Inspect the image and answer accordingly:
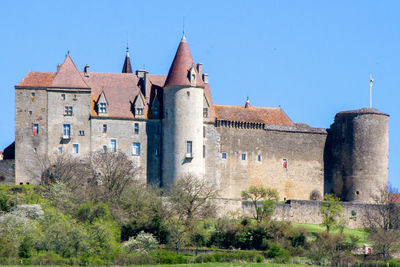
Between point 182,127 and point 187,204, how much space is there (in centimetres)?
887

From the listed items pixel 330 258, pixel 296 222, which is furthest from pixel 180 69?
pixel 330 258

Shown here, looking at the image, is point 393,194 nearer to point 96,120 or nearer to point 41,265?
point 96,120

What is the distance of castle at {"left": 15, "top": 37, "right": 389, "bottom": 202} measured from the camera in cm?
8662

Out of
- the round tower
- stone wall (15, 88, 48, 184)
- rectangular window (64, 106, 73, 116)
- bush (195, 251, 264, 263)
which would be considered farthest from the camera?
Result: the round tower

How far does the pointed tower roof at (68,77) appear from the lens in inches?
3440

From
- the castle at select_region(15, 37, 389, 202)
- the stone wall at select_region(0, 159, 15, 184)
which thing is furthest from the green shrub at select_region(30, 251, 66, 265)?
the stone wall at select_region(0, 159, 15, 184)

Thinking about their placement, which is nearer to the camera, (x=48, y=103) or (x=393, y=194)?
(x=48, y=103)

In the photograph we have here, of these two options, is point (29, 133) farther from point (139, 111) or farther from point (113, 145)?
point (139, 111)

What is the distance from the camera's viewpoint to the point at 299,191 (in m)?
95.4

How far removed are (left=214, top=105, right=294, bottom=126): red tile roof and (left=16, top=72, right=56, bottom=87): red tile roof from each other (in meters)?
14.6

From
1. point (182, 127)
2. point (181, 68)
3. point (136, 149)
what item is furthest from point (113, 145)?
point (181, 68)

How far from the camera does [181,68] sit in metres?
88.8

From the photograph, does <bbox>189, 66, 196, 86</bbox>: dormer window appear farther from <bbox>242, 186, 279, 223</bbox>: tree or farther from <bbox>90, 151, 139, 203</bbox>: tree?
<bbox>242, 186, 279, 223</bbox>: tree

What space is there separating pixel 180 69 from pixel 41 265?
27932 mm
